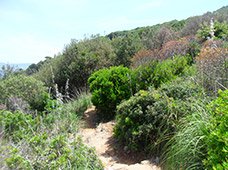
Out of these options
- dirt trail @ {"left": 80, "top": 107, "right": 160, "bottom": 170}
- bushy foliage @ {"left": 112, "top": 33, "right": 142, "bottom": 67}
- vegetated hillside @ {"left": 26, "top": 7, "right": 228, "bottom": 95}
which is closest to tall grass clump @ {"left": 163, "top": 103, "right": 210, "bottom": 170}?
dirt trail @ {"left": 80, "top": 107, "right": 160, "bottom": 170}

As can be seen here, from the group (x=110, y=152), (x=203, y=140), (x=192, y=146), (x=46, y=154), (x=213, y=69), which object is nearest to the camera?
(x=203, y=140)

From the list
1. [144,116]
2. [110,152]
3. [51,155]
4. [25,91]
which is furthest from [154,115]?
[25,91]

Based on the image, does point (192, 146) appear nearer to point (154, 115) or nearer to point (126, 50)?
point (154, 115)

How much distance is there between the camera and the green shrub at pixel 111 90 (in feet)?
28.7

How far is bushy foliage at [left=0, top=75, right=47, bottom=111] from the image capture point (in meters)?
10.8

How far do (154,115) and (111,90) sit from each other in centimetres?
303

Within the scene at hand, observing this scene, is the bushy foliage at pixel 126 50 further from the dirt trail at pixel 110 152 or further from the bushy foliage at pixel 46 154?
the bushy foliage at pixel 46 154

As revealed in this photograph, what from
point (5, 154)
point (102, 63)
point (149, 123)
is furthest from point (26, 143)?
point (102, 63)

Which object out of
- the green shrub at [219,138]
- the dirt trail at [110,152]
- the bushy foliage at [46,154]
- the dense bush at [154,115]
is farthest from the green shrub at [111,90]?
the green shrub at [219,138]

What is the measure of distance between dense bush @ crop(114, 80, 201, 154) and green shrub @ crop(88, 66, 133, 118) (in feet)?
6.95

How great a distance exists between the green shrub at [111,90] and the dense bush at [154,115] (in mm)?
2119

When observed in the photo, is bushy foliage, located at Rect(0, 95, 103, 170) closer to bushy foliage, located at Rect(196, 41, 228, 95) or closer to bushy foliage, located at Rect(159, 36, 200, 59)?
bushy foliage, located at Rect(196, 41, 228, 95)

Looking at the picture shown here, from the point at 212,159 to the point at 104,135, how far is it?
15.8ft

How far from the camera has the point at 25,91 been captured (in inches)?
432
